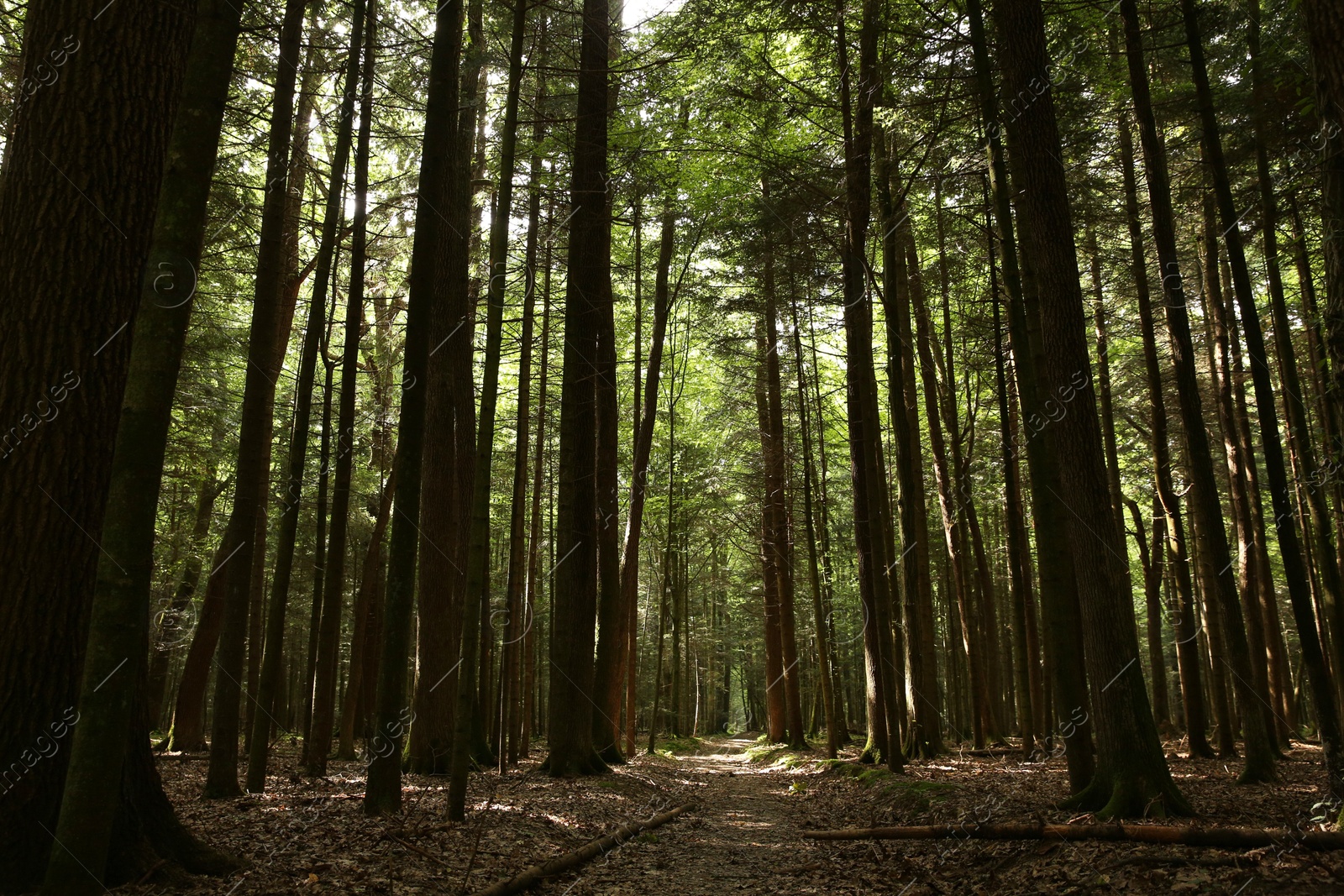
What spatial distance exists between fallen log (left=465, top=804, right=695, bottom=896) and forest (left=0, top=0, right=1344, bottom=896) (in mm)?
97

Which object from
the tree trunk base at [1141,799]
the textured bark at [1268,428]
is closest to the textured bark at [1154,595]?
the textured bark at [1268,428]

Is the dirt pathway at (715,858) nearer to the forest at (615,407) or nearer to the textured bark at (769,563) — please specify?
the forest at (615,407)

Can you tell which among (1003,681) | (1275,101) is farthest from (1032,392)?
(1003,681)

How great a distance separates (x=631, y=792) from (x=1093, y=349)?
54.5ft

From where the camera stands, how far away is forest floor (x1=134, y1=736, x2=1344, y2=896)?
4887 millimetres

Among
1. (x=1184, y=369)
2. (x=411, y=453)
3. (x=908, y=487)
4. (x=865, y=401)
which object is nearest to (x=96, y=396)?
(x=411, y=453)

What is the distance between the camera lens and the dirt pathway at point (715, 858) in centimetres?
633

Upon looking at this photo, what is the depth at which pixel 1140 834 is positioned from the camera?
569 cm

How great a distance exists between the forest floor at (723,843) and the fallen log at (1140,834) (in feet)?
0.31

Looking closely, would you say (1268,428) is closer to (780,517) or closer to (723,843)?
(723,843)

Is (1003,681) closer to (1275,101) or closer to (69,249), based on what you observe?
(1275,101)

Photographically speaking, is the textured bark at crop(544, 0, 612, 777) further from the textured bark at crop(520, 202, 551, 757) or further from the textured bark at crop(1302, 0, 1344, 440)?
the textured bark at crop(1302, 0, 1344, 440)

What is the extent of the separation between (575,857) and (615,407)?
30.0ft

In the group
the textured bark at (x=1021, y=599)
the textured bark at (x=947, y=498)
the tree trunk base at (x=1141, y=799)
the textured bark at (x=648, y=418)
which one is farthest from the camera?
the textured bark at (x=648, y=418)
